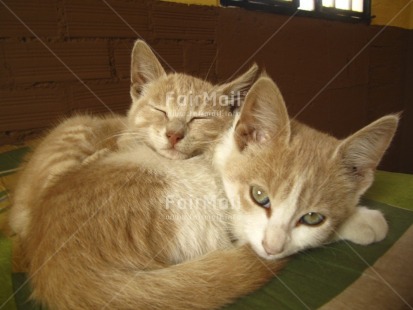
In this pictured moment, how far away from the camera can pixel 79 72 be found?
1.62m

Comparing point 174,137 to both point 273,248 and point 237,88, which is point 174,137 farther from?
point 273,248

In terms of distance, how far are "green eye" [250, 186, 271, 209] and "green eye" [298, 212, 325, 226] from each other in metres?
0.09

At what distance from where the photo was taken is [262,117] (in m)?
0.88

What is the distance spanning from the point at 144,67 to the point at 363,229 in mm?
958

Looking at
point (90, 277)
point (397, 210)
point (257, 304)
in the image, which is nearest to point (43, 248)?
point (90, 277)

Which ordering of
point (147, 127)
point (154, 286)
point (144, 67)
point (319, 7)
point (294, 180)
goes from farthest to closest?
point (319, 7) < point (144, 67) < point (147, 127) < point (294, 180) < point (154, 286)

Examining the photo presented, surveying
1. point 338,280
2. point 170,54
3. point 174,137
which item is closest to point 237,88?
point 174,137

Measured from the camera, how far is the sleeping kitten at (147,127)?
40.3 inches

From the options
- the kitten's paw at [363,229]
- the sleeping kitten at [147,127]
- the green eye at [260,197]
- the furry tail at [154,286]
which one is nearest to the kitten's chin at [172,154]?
the sleeping kitten at [147,127]

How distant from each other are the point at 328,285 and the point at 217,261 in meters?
0.24

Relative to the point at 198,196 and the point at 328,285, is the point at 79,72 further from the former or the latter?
the point at 328,285

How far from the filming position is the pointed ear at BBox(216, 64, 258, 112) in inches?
46.1

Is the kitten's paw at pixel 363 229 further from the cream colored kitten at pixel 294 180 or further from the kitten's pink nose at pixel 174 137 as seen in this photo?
the kitten's pink nose at pixel 174 137
